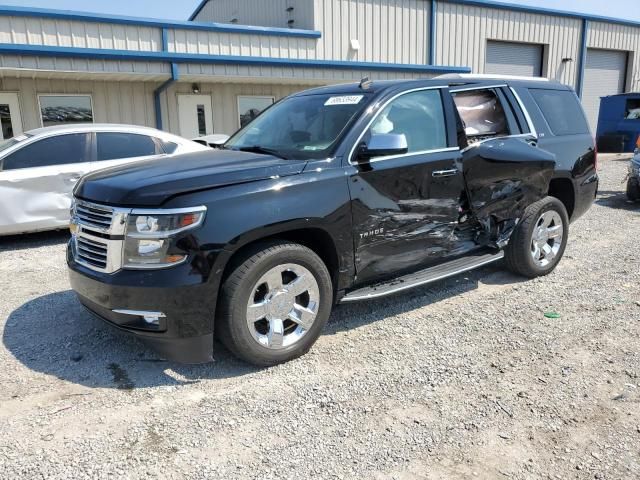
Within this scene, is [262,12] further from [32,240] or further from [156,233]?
[156,233]

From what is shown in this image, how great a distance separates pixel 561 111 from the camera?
19.1 ft

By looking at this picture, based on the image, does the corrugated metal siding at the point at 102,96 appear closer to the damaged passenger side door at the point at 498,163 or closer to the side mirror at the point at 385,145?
the damaged passenger side door at the point at 498,163

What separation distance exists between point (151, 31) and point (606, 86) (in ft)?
70.3

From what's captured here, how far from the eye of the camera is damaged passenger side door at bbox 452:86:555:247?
4785 mm

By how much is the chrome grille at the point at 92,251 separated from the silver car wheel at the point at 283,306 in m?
0.98

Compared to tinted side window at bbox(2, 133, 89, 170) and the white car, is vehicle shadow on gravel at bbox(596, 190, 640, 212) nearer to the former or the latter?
the white car

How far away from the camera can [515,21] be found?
20797 millimetres

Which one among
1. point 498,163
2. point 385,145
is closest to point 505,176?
point 498,163

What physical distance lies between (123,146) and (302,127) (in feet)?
13.5

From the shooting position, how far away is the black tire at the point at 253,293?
11.1 feet

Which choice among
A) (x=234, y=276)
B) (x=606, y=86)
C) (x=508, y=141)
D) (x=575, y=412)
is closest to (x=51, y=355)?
(x=234, y=276)

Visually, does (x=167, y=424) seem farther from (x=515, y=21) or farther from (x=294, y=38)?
(x=515, y=21)

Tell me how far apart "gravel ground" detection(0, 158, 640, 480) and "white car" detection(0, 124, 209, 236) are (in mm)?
2320

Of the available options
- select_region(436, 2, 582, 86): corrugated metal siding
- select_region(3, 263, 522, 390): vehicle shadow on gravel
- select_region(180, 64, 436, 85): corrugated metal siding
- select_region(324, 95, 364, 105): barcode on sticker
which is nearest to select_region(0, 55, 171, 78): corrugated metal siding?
select_region(180, 64, 436, 85): corrugated metal siding
